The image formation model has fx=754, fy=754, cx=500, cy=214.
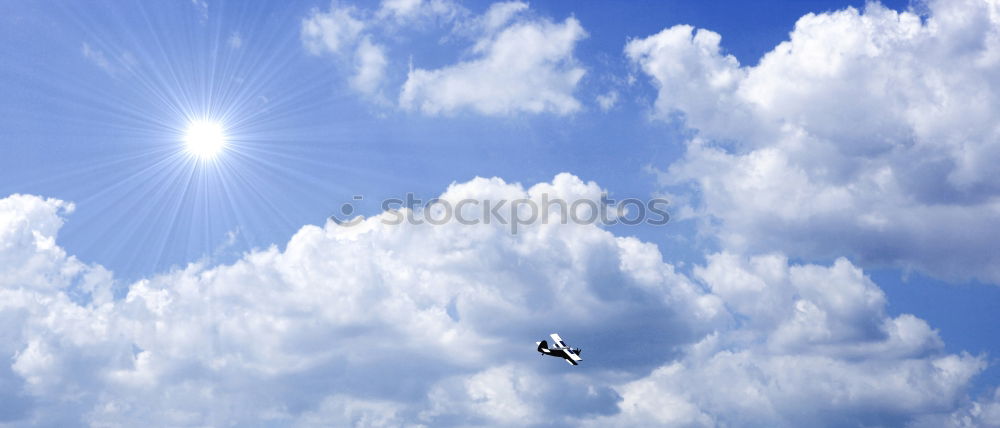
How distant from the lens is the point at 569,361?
7790 inches
